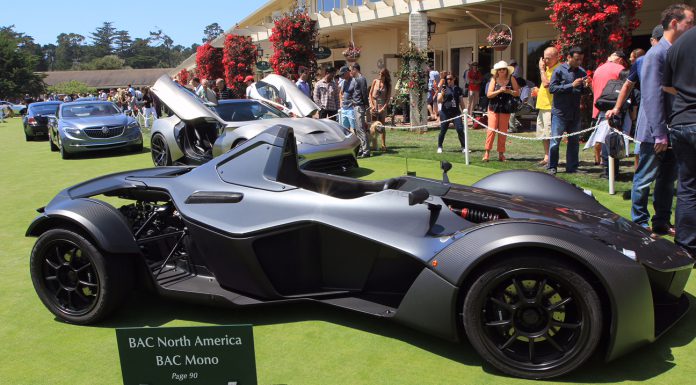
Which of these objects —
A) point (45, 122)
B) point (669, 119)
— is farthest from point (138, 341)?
point (45, 122)

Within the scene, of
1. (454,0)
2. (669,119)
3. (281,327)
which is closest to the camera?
(281,327)

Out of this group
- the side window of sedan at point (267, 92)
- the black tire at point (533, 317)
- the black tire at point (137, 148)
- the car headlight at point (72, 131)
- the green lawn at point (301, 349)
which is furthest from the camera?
the black tire at point (137, 148)

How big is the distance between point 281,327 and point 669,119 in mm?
3424

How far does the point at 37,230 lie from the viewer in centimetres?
388

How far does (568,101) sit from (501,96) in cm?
138

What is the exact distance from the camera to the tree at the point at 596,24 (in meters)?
11.2

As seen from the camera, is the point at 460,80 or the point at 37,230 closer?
the point at 37,230

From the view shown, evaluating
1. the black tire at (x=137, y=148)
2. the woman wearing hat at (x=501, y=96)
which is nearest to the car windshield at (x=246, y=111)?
the woman wearing hat at (x=501, y=96)

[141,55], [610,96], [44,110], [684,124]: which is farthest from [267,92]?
[141,55]

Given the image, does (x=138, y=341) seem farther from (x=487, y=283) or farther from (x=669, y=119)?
(x=669, y=119)

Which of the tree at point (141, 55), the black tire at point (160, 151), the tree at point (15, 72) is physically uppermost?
the tree at point (141, 55)

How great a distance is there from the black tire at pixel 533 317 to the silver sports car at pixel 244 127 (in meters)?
5.35

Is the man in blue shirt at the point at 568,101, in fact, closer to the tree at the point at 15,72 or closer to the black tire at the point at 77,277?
the black tire at the point at 77,277

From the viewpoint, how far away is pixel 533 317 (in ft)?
9.36
